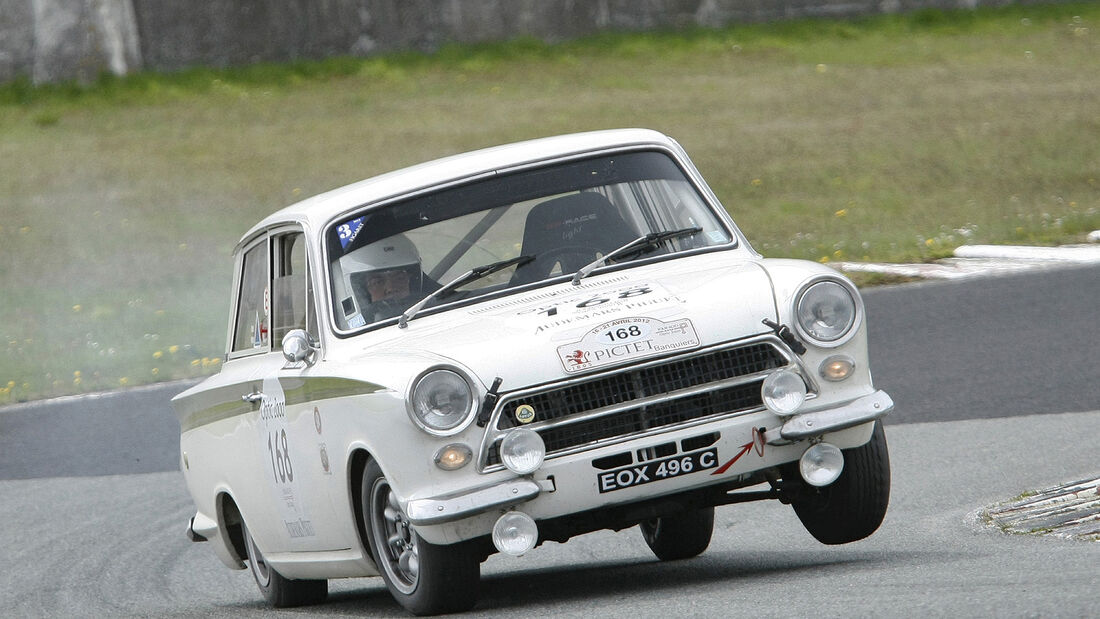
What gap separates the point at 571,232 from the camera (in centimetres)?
651

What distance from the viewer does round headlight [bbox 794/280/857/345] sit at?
570 cm

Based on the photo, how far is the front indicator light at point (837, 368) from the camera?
570cm

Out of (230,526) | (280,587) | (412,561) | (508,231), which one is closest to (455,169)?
(508,231)

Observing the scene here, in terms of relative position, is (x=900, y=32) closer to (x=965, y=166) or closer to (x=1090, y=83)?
(x=1090, y=83)

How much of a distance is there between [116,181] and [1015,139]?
45.6ft

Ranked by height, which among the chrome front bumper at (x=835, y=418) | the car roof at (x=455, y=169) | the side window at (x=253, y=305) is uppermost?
the car roof at (x=455, y=169)

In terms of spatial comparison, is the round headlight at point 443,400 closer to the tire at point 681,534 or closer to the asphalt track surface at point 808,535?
the asphalt track surface at point 808,535

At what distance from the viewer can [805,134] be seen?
26.2m

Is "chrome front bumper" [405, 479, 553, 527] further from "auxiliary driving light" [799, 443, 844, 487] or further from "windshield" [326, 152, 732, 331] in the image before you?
"windshield" [326, 152, 732, 331]

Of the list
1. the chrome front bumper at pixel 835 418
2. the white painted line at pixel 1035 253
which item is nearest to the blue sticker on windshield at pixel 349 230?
the chrome front bumper at pixel 835 418

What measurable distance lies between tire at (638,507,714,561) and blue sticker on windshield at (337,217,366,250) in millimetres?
1894

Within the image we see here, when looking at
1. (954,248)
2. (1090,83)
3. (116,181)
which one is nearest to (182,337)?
(954,248)

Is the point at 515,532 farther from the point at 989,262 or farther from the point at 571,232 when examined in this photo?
the point at 989,262

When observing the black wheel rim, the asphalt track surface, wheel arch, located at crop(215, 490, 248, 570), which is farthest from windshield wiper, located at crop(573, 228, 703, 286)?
wheel arch, located at crop(215, 490, 248, 570)
